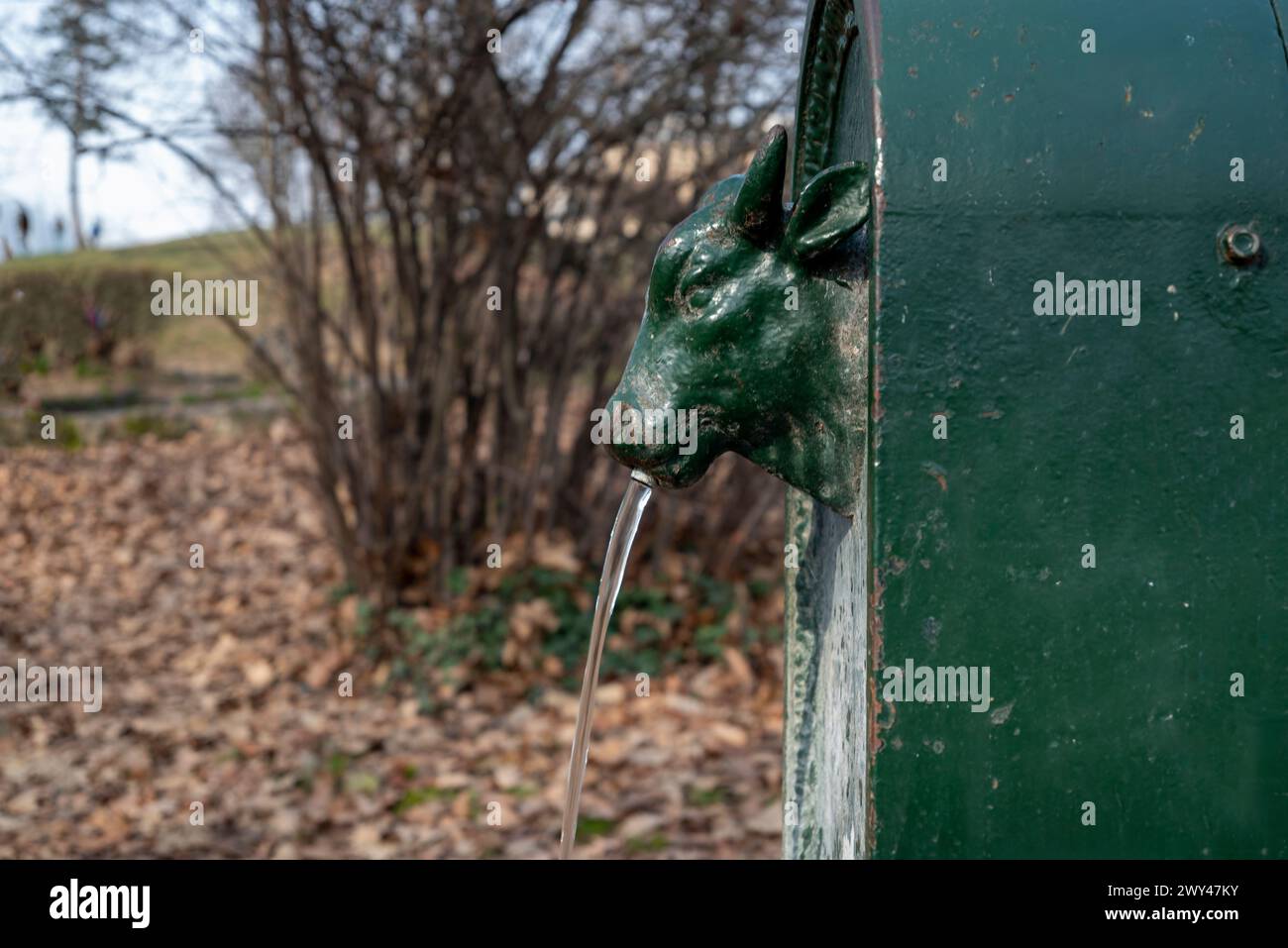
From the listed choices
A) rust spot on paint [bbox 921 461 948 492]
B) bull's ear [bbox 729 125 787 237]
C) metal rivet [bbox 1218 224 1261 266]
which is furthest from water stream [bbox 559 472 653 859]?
metal rivet [bbox 1218 224 1261 266]

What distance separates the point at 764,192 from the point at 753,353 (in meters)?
0.20

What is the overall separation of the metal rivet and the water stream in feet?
2.50

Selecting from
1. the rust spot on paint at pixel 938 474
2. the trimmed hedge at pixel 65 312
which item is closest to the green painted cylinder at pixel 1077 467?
the rust spot on paint at pixel 938 474

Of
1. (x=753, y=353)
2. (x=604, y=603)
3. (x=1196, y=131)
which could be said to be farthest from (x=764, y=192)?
(x=604, y=603)

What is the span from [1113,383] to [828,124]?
73cm

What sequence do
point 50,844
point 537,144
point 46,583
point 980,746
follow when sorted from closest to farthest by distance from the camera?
point 980,746 < point 50,844 < point 537,144 < point 46,583

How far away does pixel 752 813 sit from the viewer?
399cm

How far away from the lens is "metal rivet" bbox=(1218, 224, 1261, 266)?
1256mm

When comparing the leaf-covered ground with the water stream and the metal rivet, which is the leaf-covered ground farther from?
the metal rivet

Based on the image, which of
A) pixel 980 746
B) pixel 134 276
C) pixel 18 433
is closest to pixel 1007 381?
pixel 980 746

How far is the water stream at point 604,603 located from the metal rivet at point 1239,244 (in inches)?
30.0

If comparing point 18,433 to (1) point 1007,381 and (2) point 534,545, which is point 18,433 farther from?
(1) point 1007,381

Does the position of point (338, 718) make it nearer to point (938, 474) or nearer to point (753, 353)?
point (753, 353)

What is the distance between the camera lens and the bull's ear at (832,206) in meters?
1.38
